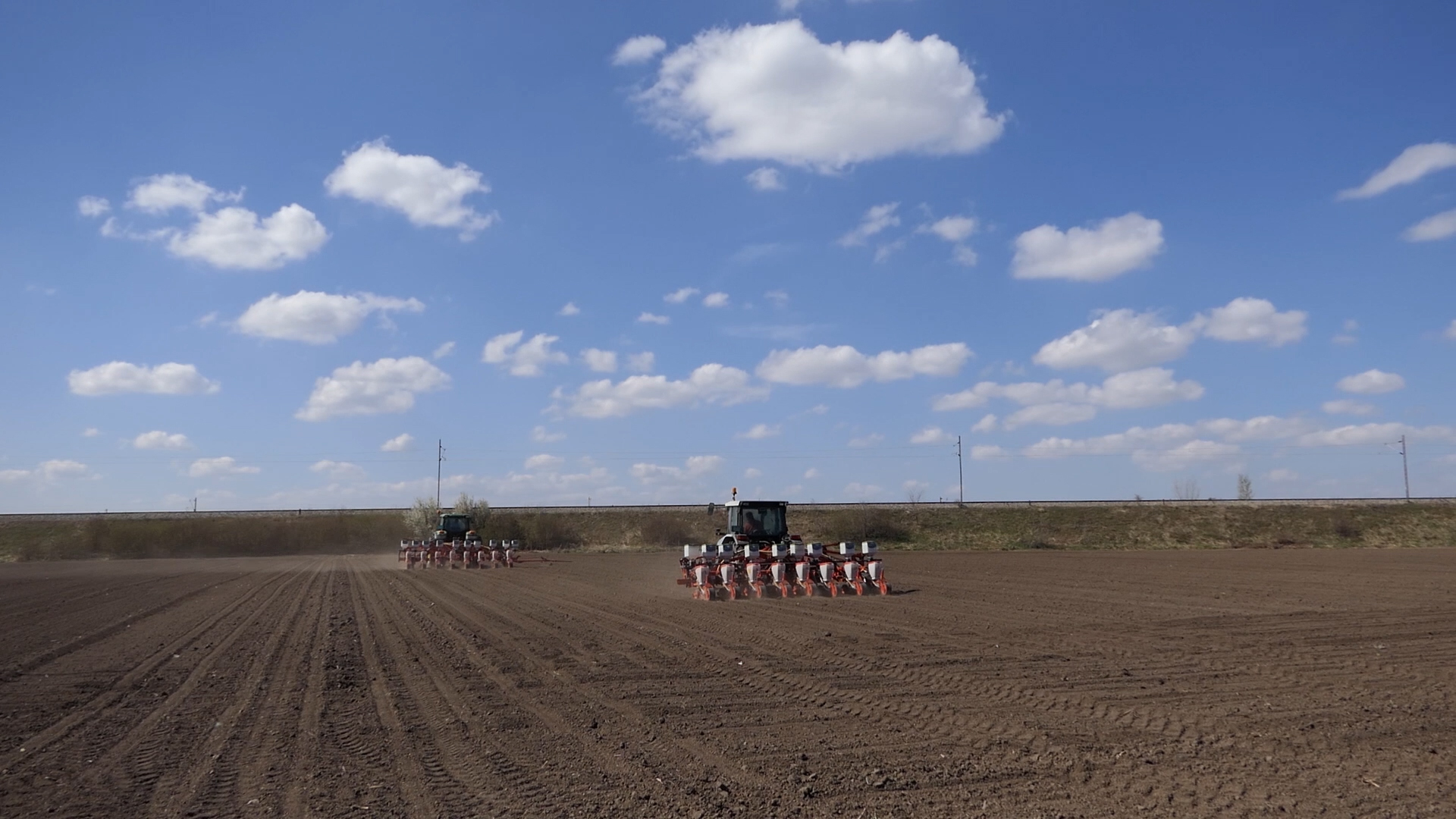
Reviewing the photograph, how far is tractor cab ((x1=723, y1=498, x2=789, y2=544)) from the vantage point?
85.8 feet

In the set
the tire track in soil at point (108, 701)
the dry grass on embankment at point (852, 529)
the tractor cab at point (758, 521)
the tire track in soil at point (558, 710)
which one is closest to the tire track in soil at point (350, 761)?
the tire track in soil at point (558, 710)

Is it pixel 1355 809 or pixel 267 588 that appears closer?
pixel 1355 809

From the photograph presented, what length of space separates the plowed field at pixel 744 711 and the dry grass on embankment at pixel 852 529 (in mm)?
39968

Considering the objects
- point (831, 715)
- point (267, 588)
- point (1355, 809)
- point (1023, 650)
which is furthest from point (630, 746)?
point (267, 588)

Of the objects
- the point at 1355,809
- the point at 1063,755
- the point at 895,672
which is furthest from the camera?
the point at 895,672

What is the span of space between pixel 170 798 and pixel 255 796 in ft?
1.81

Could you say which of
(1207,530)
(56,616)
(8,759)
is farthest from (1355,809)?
(1207,530)

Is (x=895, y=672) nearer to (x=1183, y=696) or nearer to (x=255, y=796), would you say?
(x=1183, y=696)

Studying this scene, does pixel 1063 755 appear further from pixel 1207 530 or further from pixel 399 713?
pixel 1207 530

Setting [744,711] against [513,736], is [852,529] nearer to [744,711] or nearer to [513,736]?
[744,711]

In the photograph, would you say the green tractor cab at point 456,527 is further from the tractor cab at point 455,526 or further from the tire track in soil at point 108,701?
the tire track in soil at point 108,701

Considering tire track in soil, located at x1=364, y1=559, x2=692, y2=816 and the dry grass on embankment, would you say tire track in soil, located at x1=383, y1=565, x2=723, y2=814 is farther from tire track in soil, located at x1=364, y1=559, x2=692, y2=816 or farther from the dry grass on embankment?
the dry grass on embankment

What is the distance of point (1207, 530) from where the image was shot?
60.1 m

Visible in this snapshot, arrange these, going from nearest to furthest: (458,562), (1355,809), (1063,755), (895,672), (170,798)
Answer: (1355,809), (170,798), (1063,755), (895,672), (458,562)
